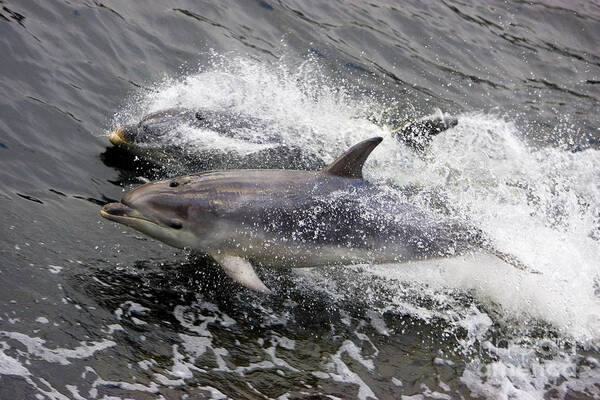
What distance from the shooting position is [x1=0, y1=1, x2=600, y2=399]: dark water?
251 inches

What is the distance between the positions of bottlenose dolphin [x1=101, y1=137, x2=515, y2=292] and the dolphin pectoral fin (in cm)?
1

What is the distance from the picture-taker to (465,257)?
7.98m

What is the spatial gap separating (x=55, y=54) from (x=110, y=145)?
8.17ft

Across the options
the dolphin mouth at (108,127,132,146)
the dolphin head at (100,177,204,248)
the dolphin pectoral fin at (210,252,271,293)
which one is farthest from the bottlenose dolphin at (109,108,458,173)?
the dolphin pectoral fin at (210,252,271,293)

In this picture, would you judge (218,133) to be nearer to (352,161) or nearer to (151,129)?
(151,129)

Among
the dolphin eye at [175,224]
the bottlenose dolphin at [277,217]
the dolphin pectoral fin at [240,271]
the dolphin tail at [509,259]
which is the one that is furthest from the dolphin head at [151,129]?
the dolphin tail at [509,259]

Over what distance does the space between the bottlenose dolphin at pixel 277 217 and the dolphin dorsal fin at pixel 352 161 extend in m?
0.01

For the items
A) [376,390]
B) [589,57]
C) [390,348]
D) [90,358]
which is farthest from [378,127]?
[589,57]

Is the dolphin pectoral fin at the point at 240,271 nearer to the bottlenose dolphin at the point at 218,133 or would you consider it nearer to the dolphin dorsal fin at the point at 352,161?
the dolphin dorsal fin at the point at 352,161

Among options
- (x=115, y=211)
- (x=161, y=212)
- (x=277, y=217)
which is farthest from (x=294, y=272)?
(x=115, y=211)

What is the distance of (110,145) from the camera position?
9.52 m

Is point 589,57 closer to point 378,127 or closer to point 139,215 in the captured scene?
point 378,127

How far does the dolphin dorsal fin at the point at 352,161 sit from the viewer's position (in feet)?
24.1

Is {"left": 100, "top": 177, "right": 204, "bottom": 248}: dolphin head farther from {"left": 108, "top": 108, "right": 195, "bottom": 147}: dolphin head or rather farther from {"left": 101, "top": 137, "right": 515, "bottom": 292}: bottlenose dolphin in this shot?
{"left": 108, "top": 108, "right": 195, "bottom": 147}: dolphin head
